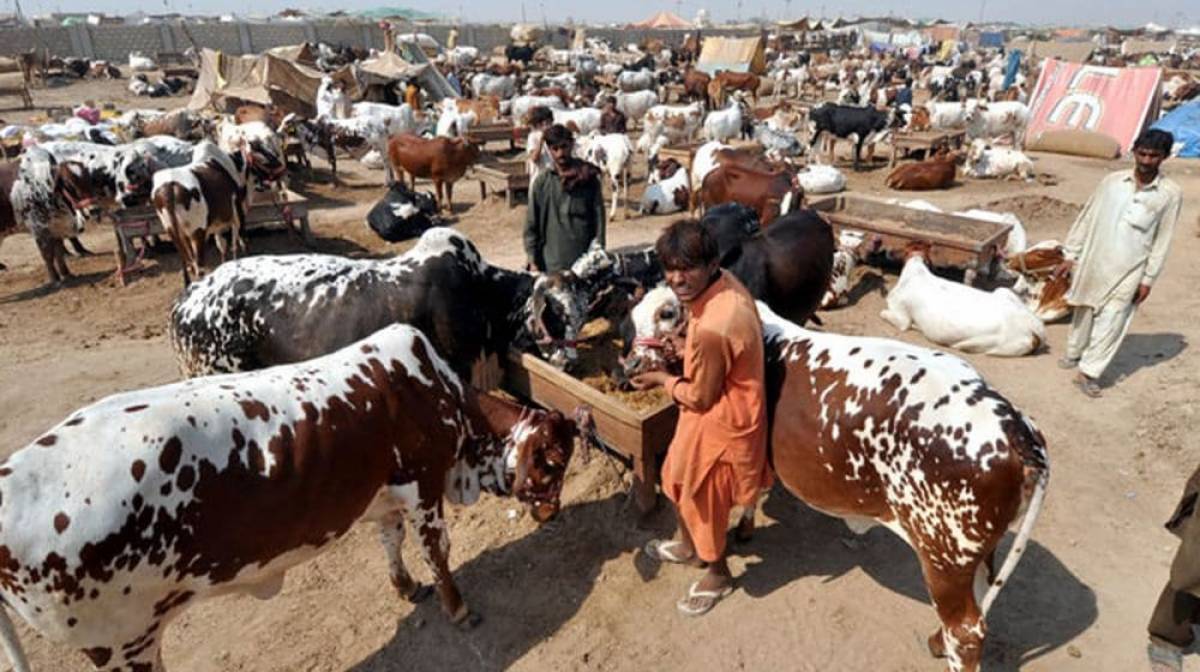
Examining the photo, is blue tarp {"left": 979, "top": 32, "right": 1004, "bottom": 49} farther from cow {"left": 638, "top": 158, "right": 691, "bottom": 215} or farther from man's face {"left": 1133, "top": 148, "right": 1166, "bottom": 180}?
man's face {"left": 1133, "top": 148, "right": 1166, "bottom": 180}

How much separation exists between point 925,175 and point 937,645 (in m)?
12.8

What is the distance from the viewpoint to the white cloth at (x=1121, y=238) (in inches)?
209

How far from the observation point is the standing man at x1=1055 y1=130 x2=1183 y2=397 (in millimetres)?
5285

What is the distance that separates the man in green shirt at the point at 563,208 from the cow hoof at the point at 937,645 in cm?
373

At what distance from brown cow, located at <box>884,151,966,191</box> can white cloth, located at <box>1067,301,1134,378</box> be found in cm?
873

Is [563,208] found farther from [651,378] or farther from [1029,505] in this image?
[1029,505]

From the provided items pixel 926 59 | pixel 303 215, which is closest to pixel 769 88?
pixel 926 59

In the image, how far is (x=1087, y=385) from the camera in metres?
6.25

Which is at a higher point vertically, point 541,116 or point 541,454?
point 541,116

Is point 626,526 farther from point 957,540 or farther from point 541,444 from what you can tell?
point 957,540

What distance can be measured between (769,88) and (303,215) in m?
29.3

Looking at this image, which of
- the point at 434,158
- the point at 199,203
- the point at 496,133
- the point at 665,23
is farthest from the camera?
the point at 665,23

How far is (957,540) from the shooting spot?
2838 millimetres

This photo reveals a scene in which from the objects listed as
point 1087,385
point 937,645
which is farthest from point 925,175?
point 937,645
